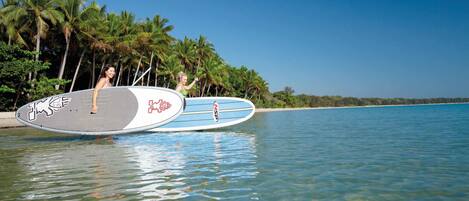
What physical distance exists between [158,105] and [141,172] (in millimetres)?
5755

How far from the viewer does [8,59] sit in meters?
24.9

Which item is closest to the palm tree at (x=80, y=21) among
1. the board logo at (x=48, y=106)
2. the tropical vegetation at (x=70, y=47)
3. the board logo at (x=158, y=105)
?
the tropical vegetation at (x=70, y=47)

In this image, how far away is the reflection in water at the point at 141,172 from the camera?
4.43 m

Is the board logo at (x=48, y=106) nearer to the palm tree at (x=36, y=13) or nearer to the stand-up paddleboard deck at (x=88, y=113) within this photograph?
the stand-up paddleboard deck at (x=88, y=113)

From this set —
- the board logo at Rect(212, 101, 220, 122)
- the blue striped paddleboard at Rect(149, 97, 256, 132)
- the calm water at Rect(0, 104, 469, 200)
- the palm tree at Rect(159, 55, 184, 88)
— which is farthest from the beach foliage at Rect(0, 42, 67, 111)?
the calm water at Rect(0, 104, 469, 200)

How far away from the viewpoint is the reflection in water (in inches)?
174

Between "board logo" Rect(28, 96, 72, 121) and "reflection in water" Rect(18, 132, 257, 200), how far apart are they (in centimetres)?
186

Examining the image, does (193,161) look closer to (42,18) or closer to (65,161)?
(65,161)

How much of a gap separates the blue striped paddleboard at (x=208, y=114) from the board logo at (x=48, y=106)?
287 cm

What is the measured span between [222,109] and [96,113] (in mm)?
4318

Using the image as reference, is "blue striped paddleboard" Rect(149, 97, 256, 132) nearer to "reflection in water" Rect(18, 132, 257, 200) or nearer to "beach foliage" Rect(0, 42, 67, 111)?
"reflection in water" Rect(18, 132, 257, 200)

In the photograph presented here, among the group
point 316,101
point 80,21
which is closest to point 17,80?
point 80,21

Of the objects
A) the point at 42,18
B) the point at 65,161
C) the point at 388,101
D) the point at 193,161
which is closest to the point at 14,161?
the point at 65,161

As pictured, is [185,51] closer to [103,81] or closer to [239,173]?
[103,81]
